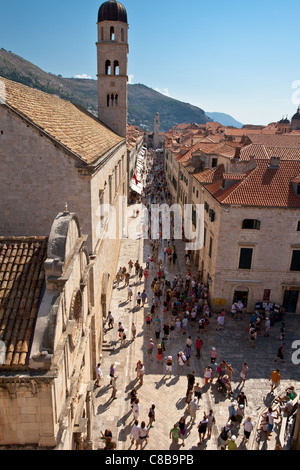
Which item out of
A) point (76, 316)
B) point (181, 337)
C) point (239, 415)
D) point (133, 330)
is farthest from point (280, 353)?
point (76, 316)

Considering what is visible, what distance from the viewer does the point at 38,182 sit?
536 inches

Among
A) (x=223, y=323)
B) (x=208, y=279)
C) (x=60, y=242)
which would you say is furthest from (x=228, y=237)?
(x=60, y=242)

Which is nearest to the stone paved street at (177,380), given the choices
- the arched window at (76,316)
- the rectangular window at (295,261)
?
the rectangular window at (295,261)

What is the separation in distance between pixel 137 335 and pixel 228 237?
27.3ft

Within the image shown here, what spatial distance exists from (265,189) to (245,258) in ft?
15.3

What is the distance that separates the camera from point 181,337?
19766 mm

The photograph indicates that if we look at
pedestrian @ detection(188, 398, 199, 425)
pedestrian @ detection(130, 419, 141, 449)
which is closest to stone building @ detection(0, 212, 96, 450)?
pedestrian @ detection(130, 419, 141, 449)

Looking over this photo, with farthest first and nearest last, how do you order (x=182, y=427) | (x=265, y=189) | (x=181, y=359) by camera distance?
(x=265, y=189) → (x=181, y=359) → (x=182, y=427)

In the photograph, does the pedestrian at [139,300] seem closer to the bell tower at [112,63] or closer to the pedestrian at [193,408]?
the pedestrian at [193,408]

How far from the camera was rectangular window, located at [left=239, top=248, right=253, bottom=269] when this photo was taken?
22.0 metres

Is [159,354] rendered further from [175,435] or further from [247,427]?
[247,427]

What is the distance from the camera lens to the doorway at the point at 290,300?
2291cm

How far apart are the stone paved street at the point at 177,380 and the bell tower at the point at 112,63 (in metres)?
23.3

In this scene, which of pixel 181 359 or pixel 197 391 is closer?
pixel 197 391
